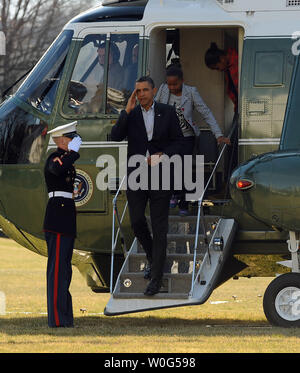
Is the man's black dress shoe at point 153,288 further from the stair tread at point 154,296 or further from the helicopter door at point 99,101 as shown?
the helicopter door at point 99,101

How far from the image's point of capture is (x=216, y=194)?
11.8 meters

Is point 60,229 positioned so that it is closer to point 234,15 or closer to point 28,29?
point 234,15

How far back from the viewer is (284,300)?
10.4 m

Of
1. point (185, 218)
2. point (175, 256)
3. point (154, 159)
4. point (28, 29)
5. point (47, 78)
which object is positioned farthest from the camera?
point (28, 29)

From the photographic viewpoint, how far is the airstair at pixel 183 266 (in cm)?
1014

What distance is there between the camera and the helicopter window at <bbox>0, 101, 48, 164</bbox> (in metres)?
11.7

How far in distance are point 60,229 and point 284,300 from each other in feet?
7.94

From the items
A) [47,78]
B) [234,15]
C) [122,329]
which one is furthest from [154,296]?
[234,15]

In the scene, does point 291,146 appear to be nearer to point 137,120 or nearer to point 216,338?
point 137,120

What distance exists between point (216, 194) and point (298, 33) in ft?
6.80

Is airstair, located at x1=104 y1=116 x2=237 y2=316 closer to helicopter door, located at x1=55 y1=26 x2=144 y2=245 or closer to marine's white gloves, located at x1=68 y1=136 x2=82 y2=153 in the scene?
helicopter door, located at x1=55 y1=26 x2=144 y2=245

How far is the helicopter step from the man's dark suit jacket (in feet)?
3.39

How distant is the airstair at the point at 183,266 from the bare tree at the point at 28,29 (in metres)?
31.8
